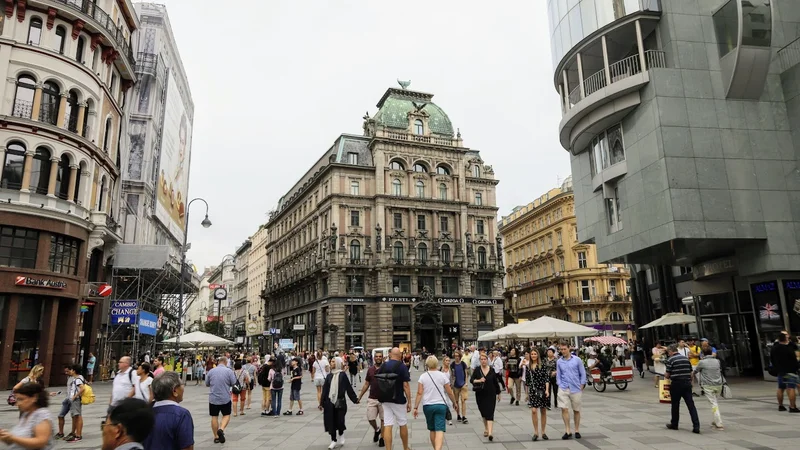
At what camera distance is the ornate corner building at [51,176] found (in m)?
24.1

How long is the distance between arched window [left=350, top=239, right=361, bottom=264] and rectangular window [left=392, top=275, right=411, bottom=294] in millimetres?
4727

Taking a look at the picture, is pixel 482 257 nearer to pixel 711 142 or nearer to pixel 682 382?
pixel 711 142

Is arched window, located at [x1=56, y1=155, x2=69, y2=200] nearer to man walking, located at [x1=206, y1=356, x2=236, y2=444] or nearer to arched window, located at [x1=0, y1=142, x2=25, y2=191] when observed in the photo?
arched window, located at [x1=0, y1=142, x2=25, y2=191]

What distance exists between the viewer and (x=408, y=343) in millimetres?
59281

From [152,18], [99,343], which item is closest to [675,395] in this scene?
[99,343]

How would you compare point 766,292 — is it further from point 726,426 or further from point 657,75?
point 726,426

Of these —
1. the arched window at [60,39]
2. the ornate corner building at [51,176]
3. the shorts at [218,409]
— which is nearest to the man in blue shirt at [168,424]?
the shorts at [218,409]

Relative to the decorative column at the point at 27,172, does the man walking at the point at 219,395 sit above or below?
below

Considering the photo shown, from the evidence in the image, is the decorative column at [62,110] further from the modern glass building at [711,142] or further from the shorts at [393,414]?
the modern glass building at [711,142]

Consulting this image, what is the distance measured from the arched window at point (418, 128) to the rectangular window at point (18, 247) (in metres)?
47.1

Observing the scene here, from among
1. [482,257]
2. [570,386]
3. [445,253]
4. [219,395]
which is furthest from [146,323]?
[482,257]

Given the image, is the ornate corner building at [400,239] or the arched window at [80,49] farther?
the ornate corner building at [400,239]

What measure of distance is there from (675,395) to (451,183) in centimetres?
5571

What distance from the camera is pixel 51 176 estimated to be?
Answer: 25.4 m
